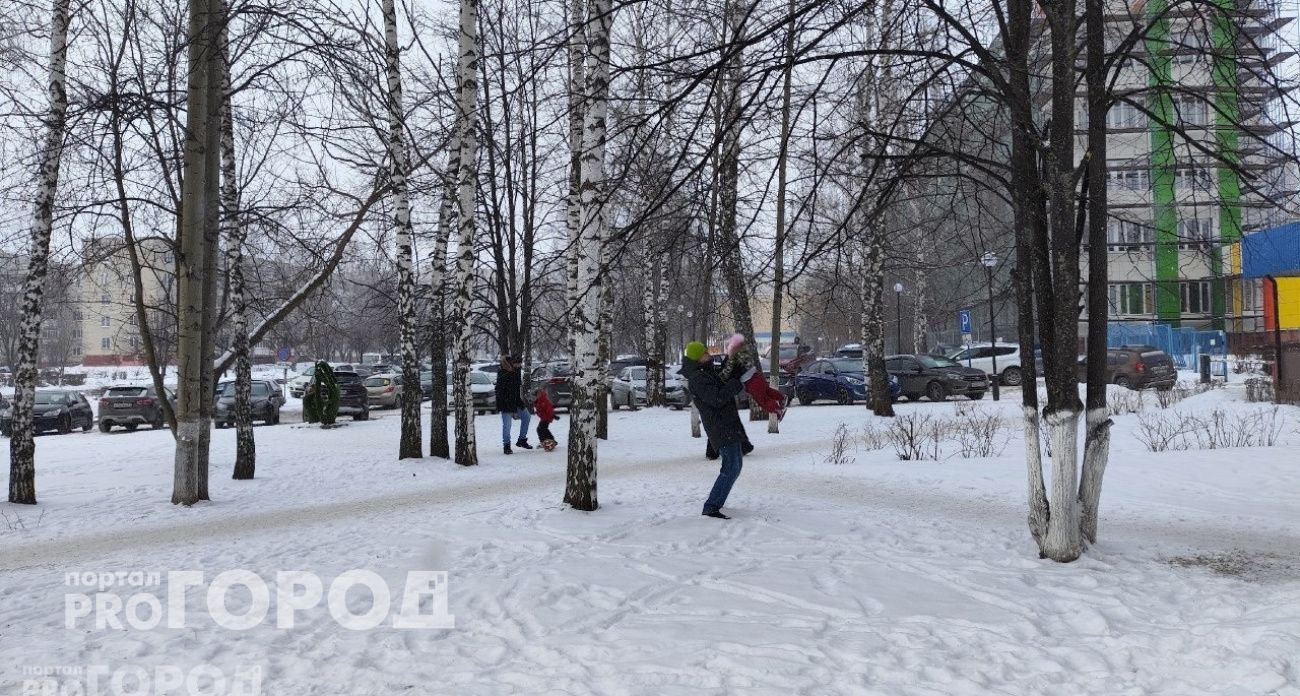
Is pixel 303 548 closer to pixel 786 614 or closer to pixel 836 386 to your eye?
pixel 786 614

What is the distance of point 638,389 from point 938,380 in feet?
32.5

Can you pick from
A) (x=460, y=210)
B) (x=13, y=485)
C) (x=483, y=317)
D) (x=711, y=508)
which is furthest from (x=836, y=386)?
(x=13, y=485)

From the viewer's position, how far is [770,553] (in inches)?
253

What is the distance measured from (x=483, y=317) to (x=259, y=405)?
985 cm

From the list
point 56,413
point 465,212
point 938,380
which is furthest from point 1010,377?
point 56,413

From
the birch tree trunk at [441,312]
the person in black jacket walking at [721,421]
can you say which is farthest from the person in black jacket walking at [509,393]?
the person in black jacket walking at [721,421]

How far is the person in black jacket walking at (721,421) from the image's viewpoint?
25.6 ft

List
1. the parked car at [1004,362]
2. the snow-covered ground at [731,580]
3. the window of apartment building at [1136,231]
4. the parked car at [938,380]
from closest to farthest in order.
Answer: the snow-covered ground at [731,580]
the window of apartment building at [1136,231]
the parked car at [938,380]
the parked car at [1004,362]

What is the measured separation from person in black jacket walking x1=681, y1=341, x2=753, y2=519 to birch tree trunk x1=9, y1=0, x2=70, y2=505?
24.1ft

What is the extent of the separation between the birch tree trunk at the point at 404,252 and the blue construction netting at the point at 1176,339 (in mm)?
34876

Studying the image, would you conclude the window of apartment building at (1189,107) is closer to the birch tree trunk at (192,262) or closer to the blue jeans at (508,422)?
the birch tree trunk at (192,262)

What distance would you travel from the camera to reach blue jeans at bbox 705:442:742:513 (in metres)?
7.79

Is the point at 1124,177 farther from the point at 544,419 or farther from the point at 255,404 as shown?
the point at 255,404

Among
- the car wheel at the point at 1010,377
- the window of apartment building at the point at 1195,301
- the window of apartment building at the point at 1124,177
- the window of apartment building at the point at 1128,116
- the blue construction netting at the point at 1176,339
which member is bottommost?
the car wheel at the point at 1010,377
